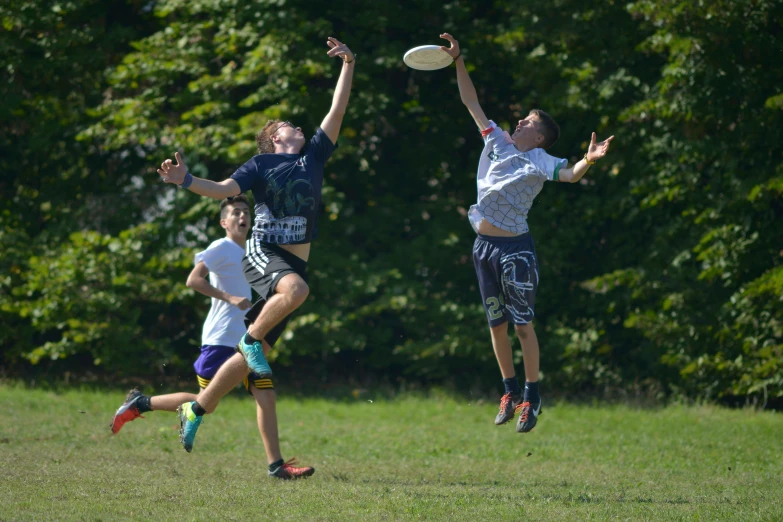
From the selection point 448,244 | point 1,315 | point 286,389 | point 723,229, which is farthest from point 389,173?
point 1,315

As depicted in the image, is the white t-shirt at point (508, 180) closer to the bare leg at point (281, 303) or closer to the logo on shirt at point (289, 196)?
the logo on shirt at point (289, 196)

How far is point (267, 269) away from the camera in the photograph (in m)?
5.96

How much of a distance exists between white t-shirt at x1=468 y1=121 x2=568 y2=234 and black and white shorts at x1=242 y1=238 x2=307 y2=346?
1.31 m

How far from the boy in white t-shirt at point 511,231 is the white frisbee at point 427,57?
10 centimetres

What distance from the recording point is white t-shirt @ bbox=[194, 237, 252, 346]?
675cm

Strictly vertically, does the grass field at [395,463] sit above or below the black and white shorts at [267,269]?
below

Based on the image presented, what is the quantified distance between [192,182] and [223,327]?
1.61 metres

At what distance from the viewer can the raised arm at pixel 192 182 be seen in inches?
211

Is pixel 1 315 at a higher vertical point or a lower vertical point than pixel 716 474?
lower

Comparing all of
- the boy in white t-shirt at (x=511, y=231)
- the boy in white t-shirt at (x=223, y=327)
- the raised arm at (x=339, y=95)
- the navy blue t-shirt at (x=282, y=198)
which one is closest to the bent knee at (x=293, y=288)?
the navy blue t-shirt at (x=282, y=198)

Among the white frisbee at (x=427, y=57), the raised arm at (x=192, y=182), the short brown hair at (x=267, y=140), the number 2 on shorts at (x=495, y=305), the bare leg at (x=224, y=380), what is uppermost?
the white frisbee at (x=427, y=57)

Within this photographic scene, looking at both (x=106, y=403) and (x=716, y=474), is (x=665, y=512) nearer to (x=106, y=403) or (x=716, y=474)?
(x=716, y=474)

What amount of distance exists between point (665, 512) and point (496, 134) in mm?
2682

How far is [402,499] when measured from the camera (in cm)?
546
